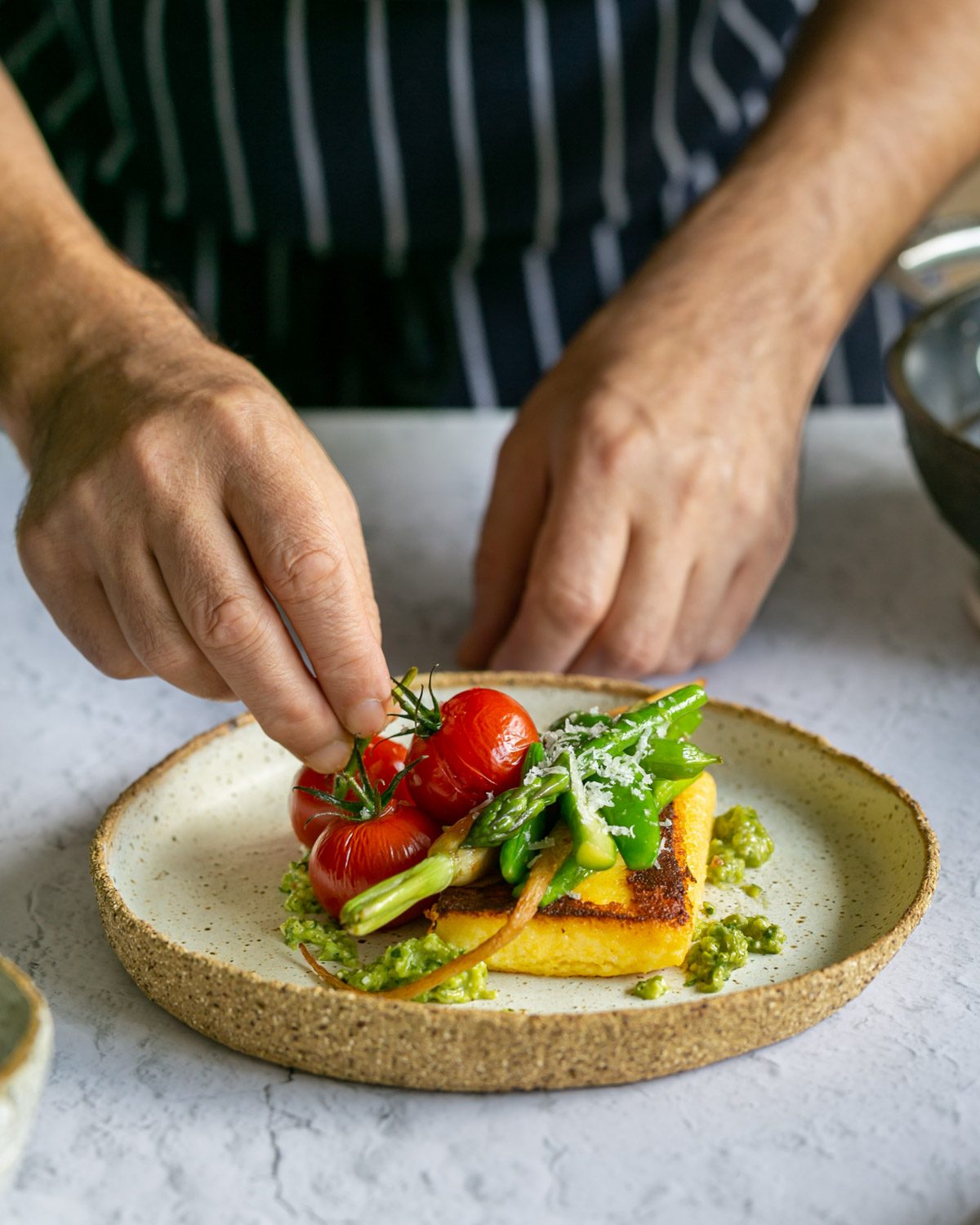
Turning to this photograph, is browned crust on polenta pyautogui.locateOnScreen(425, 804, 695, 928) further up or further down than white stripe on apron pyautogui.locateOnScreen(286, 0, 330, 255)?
further down

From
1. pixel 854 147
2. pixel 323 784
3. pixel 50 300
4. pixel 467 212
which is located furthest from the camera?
pixel 467 212

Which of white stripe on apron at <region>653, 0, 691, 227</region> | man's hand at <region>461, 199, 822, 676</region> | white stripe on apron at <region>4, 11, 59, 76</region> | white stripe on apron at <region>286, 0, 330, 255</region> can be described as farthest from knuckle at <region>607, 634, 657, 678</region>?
white stripe on apron at <region>4, 11, 59, 76</region>

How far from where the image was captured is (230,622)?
3.25 feet

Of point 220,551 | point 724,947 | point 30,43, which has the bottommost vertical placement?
point 724,947

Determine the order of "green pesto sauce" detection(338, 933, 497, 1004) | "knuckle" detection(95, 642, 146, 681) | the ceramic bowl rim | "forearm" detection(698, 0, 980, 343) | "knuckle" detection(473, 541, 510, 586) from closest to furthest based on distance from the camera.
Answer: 1. "green pesto sauce" detection(338, 933, 497, 1004)
2. "knuckle" detection(95, 642, 146, 681)
3. the ceramic bowl rim
4. "knuckle" detection(473, 541, 510, 586)
5. "forearm" detection(698, 0, 980, 343)

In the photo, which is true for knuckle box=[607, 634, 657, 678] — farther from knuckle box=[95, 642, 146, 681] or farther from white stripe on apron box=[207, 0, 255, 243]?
white stripe on apron box=[207, 0, 255, 243]

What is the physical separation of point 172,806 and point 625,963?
0.43m

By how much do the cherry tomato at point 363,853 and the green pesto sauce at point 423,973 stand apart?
0.06 m

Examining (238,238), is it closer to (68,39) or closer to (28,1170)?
(68,39)

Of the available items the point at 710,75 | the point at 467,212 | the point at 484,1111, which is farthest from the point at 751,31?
the point at 484,1111

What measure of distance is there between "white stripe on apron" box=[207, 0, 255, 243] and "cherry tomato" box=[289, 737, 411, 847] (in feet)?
3.64

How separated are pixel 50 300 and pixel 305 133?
743 mm

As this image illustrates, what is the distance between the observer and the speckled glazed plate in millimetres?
836

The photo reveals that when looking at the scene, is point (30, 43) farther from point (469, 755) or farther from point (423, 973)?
point (423, 973)
